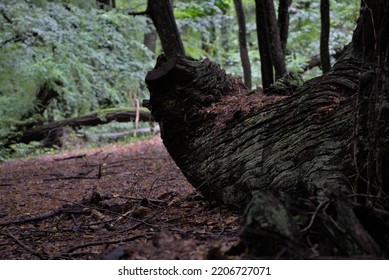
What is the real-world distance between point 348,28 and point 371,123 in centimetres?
1436

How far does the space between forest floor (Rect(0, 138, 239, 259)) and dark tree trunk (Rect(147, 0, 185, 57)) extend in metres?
1.95

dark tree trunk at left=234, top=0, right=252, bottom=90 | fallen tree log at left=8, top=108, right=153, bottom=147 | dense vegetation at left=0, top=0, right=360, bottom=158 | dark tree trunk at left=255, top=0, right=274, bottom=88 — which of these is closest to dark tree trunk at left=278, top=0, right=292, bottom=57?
dark tree trunk at left=255, top=0, right=274, bottom=88

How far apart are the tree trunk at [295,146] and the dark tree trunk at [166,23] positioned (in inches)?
102

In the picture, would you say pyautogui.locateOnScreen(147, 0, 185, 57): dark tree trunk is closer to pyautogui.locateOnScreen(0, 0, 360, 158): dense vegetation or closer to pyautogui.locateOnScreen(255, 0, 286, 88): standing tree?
pyautogui.locateOnScreen(255, 0, 286, 88): standing tree

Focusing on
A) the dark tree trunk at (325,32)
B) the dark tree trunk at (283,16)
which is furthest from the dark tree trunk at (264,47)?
the dark tree trunk at (325,32)

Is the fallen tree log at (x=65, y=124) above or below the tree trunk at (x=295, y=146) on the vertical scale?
below

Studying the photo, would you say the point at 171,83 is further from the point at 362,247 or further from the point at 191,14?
the point at 191,14

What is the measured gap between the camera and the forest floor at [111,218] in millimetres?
2504

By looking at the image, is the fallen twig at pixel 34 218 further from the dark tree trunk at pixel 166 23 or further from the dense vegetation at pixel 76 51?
the dense vegetation at pixel 76 51

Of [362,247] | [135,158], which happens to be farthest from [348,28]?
[362,247]

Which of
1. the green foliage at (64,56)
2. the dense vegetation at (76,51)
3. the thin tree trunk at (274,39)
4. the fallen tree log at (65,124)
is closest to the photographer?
the thin tree trunk at (274,39)

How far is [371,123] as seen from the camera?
275 centimetres

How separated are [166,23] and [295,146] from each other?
4364 mm

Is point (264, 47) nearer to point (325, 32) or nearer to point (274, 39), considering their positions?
point (274, 39)
